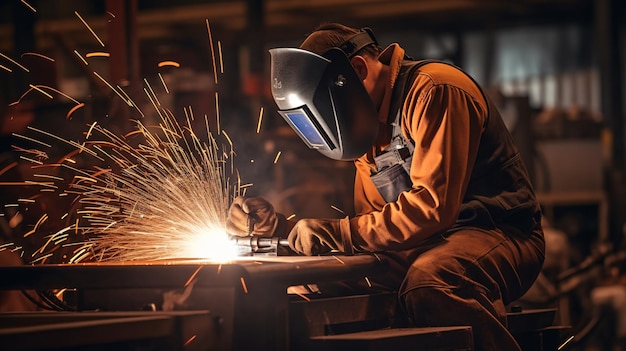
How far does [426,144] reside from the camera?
308cm

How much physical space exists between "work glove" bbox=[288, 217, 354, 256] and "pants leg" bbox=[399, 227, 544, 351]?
0.76 feet

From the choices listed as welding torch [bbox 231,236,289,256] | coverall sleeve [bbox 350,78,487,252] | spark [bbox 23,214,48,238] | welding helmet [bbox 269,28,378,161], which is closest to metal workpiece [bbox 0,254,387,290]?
coverall sleeve [bbox 350,78,487,252]

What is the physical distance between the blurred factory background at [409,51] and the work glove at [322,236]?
7.42ft

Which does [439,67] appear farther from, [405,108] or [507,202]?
[507,202]

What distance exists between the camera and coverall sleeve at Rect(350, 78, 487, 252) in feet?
9.90

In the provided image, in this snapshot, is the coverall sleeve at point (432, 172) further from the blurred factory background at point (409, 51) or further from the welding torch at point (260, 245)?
the blurred factory background at point (409, 51)

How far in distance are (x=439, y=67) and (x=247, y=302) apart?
121cm

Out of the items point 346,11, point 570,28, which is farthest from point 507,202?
point 570,28

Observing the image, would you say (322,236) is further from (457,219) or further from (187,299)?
(187,299)

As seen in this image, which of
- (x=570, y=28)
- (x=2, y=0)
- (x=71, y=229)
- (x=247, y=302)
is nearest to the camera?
(x=247, y=302)

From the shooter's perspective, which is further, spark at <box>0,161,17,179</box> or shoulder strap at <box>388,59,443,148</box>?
spark at <box>0,161,17,179</box>

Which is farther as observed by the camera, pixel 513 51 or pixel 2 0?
pixel 513 51

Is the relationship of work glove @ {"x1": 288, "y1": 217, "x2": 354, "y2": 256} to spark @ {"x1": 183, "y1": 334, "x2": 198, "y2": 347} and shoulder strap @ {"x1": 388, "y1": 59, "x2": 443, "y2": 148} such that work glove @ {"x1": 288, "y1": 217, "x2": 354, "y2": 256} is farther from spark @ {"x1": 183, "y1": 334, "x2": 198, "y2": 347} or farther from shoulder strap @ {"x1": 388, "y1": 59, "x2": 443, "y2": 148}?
spark @ {"x1": 183, "y1": 334, "x2": 198, "y2": 347}

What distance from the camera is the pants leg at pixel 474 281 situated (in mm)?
2926
